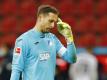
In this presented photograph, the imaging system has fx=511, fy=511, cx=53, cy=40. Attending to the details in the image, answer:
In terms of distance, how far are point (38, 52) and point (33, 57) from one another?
7 centimetres

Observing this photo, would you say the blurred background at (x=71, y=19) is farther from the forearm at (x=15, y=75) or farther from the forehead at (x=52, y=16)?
the forearm at (x=15, y=75)

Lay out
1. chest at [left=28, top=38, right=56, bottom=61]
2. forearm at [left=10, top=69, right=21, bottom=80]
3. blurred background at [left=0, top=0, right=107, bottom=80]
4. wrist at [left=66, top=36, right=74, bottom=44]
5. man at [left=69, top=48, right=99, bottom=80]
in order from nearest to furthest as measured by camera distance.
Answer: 1. forearm at [left=10, top=69, right=21, bottom=80]
2. chest at [left=28, top=38, right=56, bottom=61]
3. wrist at [left=66, top=36, right=74, bottom=44]
4. man at [left=69, top=48, right=99, bottom=80]
5. blurred background at [left=0, top=0, right=107, bottom=80]

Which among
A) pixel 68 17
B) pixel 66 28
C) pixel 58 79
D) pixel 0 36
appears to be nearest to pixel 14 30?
pixel 0 36

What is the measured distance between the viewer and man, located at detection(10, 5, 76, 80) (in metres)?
4.63

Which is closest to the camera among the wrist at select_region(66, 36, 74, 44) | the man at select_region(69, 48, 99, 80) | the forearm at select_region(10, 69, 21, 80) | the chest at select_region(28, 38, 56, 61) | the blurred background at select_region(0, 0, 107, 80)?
the forearm at select_region(10, 69, 21, 80)

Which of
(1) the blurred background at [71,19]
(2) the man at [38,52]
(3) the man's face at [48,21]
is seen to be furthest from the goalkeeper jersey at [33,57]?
(1) the blurred background at [71,19]

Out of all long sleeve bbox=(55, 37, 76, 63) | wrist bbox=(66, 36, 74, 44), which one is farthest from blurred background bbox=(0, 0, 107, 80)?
wrist bbox=(66, 36, 74, 44)

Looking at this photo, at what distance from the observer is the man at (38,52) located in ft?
15.2

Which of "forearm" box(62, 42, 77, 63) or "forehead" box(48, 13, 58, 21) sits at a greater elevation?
"forehead" box(48, 13, 58, 21)

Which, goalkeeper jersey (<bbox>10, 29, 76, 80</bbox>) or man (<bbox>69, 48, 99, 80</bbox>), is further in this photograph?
man (<bbox>69, 48, 99, 80</bbox>)

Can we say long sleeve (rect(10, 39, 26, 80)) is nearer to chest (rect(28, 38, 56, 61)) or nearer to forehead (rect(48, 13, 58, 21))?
chest (rect(28, 38, 56, 61))

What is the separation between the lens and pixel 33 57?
4.69 m

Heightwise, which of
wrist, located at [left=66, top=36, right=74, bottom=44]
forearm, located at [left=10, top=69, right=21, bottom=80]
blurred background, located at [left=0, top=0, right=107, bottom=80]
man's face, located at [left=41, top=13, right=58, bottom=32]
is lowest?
forearm, located at [left=10, top=69, right=21, bottom=80]

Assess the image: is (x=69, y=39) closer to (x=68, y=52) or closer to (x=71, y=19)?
(x=68, y=52)
